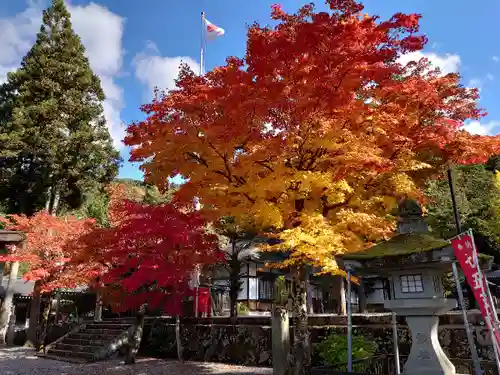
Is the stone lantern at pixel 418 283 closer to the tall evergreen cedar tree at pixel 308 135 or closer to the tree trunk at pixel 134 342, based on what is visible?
the tall evergreen cedar tree at pixel 308 135

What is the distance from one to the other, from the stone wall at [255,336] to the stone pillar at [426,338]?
3050mm

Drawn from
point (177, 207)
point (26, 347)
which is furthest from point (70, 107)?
point (177, 207)

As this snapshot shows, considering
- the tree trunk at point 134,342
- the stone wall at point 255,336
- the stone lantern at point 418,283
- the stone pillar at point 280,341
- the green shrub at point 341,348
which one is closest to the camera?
the stone lantern at point 418,283

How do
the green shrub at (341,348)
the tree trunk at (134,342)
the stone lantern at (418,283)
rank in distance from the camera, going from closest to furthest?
1. the stone lantern at (418,283)
2. the green shrub at (341,348)
3. the tree trunk at (134,342)

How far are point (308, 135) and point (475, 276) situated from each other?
4.57 meters

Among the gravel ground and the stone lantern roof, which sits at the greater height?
the stone lantern roof

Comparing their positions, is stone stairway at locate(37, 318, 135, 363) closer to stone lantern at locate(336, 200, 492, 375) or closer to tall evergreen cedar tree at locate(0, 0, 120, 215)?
tall evergreen cedar tree at locate(0, 0, 120, 215)

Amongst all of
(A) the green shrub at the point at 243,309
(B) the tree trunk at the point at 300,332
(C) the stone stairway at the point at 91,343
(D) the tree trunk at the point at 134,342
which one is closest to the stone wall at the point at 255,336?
(C) the stone stairway at the point at 91,343

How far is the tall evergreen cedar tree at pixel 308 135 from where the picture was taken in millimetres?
8797

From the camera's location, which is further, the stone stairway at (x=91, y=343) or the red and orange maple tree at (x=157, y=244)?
the stone stairway at (x=91, y=343)

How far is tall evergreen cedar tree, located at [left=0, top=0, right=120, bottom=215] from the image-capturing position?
76.5 feet

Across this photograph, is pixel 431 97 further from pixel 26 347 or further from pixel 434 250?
pixel 26 347

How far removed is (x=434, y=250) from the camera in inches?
302

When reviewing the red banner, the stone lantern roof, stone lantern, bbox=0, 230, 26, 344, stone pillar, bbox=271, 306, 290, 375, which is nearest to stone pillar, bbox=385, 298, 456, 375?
the stone lantern roof
